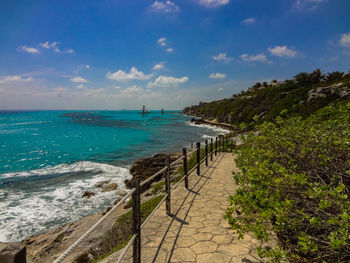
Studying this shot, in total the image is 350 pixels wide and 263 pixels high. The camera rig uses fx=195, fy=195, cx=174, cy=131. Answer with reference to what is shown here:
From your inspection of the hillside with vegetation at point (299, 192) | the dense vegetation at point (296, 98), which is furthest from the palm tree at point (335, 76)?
the hillside with vegetation at point (299, 192)

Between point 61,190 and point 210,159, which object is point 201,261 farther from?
point 61,190

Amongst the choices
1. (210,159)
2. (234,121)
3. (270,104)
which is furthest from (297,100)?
(210,159)

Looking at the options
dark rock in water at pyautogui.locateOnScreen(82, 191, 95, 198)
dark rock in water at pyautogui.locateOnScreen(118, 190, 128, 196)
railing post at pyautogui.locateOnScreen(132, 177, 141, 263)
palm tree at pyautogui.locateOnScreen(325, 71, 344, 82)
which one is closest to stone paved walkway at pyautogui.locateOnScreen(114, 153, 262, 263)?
railing post at pyautogui.locateOnScreen(132, 177, 141, 263)

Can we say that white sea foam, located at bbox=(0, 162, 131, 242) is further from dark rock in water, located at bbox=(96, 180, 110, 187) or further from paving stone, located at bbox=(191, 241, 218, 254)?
paving stone, located at bbox=(191, 241, 218, 254)

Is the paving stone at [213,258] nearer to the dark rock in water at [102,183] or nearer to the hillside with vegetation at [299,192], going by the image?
the hillside with vegetation at [299,192]

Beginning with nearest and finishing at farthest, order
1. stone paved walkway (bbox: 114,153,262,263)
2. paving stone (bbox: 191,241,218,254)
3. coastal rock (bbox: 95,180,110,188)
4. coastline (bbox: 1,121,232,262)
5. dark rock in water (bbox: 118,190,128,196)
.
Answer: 1. stone paved walkway (bbox: 114,153,262,263)
2. paving stone (bbox: 191,241,218,254)
3. coastline (bbox: 1,121,232,262)
4. dark rock in water (bbox: 118,190,128,196)
5. coastal rock (bbox: 95,180,110,188)

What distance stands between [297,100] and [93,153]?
118 feet

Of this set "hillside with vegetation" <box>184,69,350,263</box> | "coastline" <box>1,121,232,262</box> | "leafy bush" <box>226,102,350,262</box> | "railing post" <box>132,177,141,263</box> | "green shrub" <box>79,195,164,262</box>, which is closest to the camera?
"hillside with vegetation" <box>184,69,350,263</box>

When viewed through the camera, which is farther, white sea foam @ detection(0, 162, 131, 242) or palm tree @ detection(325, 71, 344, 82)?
palm tree @ detection(325, 71, 344, 82)

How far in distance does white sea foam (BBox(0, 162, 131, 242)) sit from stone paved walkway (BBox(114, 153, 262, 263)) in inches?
268

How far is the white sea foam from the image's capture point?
9359 mm

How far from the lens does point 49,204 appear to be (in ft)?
37.2

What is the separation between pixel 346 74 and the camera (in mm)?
38969

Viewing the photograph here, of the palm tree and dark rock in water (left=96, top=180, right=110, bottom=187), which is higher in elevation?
the palm tree
